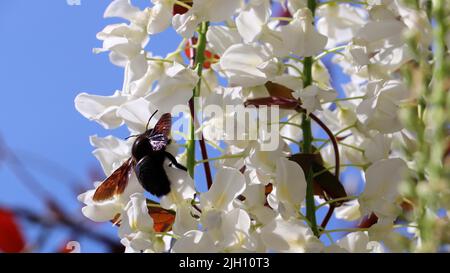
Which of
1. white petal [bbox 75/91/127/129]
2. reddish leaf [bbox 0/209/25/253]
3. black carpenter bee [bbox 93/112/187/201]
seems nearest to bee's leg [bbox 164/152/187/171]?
black carpenter bee [bbox 93/112/187/201]

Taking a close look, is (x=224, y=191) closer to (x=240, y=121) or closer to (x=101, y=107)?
(x=240, y=121)

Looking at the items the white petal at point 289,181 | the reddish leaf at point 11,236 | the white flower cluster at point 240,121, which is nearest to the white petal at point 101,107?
the white flower cluster at point 240,121

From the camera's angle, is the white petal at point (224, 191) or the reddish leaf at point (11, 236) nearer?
the reddish leaf at point (11, 236)

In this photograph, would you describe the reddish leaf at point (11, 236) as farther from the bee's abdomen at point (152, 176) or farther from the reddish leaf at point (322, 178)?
the reddish leaf at point (322, 178)

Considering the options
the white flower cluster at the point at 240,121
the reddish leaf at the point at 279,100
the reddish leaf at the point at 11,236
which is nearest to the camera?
the reddish leaf at the point at 11,236


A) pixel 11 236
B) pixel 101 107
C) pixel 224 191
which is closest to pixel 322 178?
pixel 224 191

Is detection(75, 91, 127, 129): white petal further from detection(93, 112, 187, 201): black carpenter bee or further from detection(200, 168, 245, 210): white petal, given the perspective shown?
detection(200, 168, 245, 210): white petal
